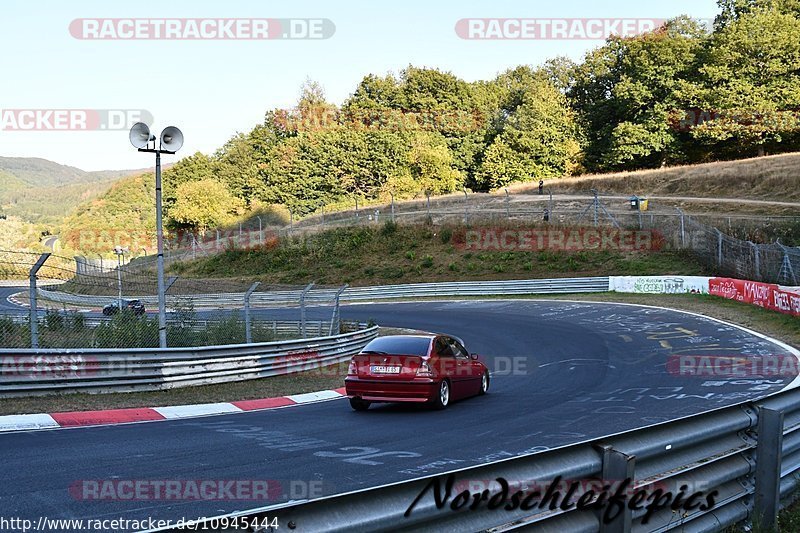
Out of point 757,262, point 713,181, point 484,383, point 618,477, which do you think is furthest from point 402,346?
point 713,181

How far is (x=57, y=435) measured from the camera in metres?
9.45

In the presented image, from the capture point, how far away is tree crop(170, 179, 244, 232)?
290 feet

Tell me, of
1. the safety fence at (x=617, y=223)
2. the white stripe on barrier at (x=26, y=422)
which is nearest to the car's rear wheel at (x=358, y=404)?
the white stripe on barrier at (x=26, y=422)

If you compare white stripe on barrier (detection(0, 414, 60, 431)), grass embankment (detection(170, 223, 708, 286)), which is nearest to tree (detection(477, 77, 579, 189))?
grass embankment (detection(170, 223, 708, 286))

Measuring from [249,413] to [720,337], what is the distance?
15278 mm

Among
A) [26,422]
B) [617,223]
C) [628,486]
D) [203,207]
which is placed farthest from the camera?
[203,207]

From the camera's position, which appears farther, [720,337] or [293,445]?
[720,337]

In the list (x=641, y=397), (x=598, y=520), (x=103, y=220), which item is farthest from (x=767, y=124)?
(x=103, y=220)

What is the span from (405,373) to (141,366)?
16.2ft

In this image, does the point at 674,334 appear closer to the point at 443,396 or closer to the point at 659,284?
the point at 443,396

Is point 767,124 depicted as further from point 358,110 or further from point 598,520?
point 598,520

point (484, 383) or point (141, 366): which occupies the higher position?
point (141, 366)

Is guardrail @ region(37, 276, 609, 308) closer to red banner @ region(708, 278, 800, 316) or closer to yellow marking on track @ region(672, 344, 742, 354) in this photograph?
red banner @ region(708, 278, 800, 316)

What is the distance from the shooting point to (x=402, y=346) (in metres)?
12.9
